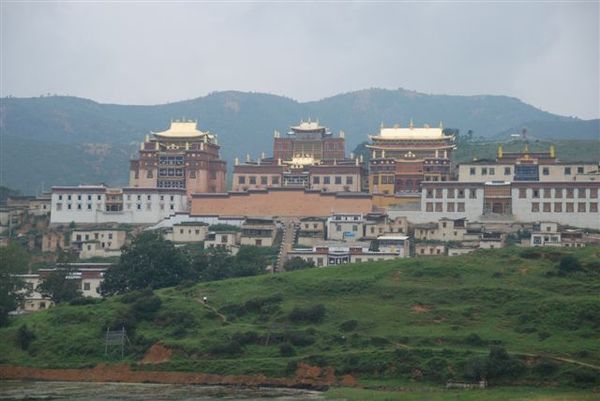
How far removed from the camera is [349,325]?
7188 centimetres

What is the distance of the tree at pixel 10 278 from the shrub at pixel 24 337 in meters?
4.14

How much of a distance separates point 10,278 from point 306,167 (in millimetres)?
32450

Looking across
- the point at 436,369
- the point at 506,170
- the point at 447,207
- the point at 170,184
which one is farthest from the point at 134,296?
the point at 506,170

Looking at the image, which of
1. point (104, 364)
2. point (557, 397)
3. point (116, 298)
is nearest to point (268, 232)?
point (116, 298)

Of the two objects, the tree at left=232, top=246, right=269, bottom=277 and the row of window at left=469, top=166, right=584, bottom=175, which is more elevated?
the row of window at left=469, top=166, right=584, bottom=175

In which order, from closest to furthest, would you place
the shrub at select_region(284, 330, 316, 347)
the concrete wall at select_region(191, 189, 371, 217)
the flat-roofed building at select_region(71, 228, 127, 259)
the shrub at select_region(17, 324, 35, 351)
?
1. the shrub at select_region(284, 330, 316, 347)
2. the shrub at select_region(17, 324, 35, 351)
3. the flat-roofed building at select_region(71, 228, 127, 259)
4. the concrete wall at select_region(191, 189, 371, 217)

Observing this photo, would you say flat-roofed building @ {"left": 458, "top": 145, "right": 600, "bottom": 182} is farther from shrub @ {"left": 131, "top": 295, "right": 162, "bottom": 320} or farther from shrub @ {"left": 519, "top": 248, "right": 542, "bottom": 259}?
shrub @ {"left": 131, "top": 295, "right": 162, "bottom": 320}

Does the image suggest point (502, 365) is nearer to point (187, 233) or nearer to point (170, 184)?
point (187, 233)

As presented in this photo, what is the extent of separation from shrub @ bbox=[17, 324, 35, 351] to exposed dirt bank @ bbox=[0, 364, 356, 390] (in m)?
1.86

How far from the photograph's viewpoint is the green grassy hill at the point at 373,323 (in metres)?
66.1

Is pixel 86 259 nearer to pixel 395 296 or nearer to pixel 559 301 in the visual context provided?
pixel 395 296

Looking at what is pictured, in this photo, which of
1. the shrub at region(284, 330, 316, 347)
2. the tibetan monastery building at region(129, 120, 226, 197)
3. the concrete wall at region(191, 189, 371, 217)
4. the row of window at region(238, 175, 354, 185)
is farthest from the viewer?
the tibetan monastery building at region(129, 120, 226, 197)

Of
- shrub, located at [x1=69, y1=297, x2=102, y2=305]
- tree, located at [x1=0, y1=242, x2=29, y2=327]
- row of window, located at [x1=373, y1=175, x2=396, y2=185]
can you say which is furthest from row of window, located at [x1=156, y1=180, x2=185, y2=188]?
shrub, located at [x1=69, y1=297, x2=102, y2=305]

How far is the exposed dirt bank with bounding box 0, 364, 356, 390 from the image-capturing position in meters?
66.7
